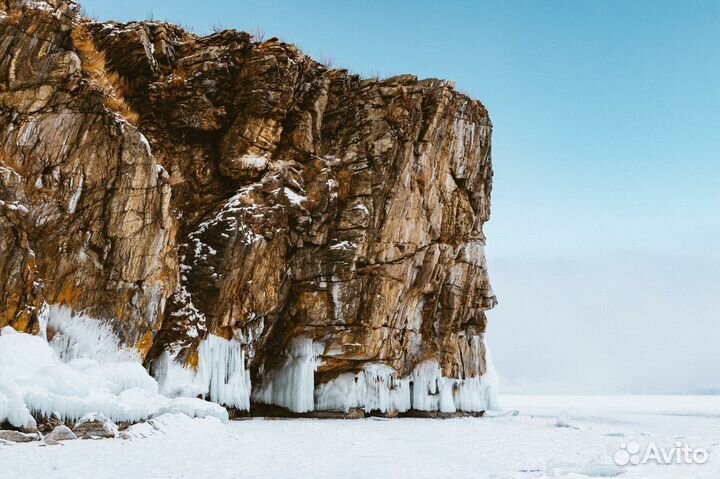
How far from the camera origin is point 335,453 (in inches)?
747

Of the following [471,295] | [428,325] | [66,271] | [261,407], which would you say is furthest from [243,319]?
[471,295]

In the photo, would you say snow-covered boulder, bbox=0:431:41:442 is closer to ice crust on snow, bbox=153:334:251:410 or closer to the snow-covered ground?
the snow-covered ground

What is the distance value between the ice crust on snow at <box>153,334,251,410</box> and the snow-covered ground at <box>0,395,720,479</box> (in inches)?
85.2

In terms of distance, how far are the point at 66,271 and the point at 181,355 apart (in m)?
6.63

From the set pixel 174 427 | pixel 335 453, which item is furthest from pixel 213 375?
pixel 335 453

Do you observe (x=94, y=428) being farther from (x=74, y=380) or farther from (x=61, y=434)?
(x=74, y=380)

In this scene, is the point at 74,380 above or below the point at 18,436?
above

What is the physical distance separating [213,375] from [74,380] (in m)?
10.2

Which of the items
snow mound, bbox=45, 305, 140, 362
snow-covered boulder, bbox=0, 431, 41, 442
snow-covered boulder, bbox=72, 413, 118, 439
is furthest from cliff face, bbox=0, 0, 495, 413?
snow-covered boulder, bbox=0, 431, 41, 442

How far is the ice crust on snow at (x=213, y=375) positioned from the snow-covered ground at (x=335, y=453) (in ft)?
7.10

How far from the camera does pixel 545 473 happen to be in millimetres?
14750

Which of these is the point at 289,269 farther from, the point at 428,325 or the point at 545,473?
the point at 545,473

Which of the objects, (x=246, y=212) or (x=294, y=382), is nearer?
(x=246, y=212)

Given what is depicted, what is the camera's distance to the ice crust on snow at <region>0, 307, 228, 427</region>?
729 inches
